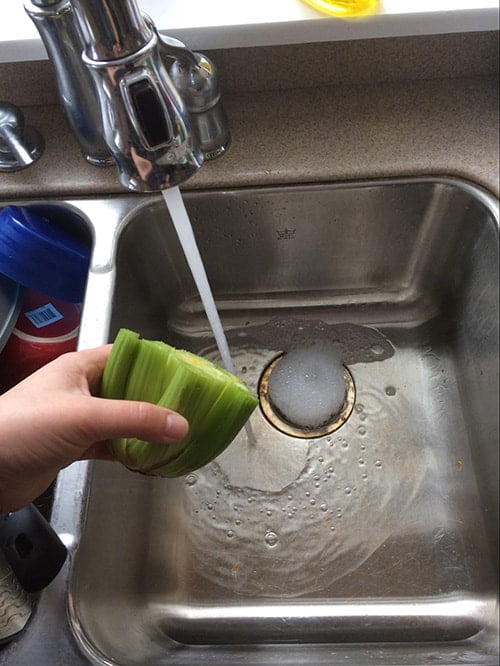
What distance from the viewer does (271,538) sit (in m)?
0.70

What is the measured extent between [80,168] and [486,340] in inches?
23.2

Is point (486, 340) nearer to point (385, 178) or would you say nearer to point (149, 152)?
point (385, 178)

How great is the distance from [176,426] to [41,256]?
363 millimetres

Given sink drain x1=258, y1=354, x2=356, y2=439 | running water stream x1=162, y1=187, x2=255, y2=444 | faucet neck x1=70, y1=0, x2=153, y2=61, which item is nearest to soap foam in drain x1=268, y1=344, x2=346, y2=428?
sink drain x1=258, y1=354, x2=356, y2=439

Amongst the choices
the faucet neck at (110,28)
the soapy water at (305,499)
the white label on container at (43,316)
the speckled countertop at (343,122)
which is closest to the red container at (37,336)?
the white label on container at (43,316)

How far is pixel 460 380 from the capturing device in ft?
2.49

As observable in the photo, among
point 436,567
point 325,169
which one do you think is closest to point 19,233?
point 325,169

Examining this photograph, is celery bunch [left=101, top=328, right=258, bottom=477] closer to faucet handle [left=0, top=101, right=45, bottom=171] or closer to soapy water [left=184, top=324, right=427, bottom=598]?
soapy water [left=184, top=324, right=427, bottom=598]

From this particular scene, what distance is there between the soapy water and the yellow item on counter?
477mm

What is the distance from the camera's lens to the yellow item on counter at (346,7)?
2.25ft

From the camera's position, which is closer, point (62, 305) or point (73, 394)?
point (73, 394)

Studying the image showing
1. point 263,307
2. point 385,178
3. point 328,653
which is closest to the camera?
point 328,653

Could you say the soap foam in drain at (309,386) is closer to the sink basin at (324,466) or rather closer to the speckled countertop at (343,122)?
the sink basin at (324,466)

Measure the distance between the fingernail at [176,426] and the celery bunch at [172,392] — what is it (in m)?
0.04
